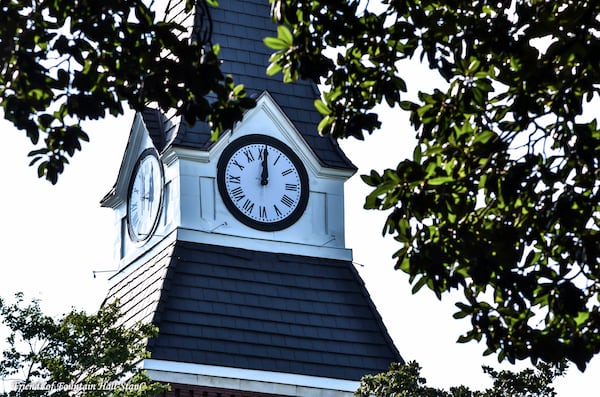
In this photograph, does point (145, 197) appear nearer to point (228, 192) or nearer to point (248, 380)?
point (228, 192)

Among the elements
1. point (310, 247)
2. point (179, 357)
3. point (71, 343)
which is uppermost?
point (310, 247)

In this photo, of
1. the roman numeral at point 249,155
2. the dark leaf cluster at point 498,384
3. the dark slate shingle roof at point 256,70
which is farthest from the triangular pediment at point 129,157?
the dark leaf cluster at point 498,384

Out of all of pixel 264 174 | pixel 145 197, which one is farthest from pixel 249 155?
pixel 145 197

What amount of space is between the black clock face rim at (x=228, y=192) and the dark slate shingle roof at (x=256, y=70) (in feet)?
1.82

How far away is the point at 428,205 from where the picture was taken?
51.4 feet

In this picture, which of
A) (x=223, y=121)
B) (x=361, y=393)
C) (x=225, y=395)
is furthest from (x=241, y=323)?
(x=223, y=121)

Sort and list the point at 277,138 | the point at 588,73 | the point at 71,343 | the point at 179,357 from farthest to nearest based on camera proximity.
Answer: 1. the point at 277,138
2. the point at 179,357
3. the point at 71,343
4. the point at 588,73

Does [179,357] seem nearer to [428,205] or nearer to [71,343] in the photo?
[71,343]

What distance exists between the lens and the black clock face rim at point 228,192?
4169 centimetres

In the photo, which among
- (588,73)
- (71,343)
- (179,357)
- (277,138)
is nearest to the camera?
(588,73)

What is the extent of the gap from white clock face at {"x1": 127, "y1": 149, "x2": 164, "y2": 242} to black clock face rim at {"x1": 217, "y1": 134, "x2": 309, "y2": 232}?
55.4 inches

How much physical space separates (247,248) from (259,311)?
1.59 m

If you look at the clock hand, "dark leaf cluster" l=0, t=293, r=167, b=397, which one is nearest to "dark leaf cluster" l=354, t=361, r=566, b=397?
"dark leaf cluster" l=0, t=293, r=167, b=397

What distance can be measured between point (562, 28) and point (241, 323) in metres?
25.1
